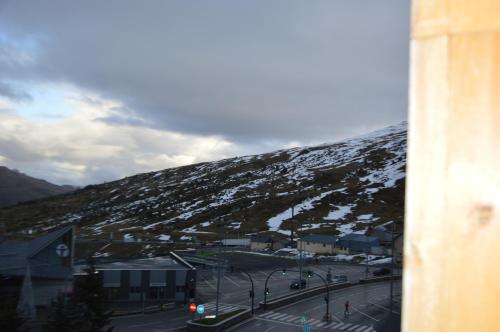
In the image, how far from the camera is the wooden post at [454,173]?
129cm

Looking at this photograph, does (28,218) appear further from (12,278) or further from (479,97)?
(479,97)

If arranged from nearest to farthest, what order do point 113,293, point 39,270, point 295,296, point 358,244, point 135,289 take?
point 39,270 → point 113,293 → point 135,289 → point 295,296 → point 358,244

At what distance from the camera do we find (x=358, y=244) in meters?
87.9

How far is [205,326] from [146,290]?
15841 millimetres

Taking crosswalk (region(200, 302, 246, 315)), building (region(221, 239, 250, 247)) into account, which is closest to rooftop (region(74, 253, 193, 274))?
crosswalk (region(200, 302, 246, 315))

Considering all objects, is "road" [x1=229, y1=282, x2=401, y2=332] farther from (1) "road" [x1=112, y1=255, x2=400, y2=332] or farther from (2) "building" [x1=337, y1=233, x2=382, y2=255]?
(2) "building" [x1=337, y1=233, x2=382, y2=255]

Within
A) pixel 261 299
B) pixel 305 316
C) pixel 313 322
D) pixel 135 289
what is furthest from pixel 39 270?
pixel 313 322

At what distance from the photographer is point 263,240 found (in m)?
98.6

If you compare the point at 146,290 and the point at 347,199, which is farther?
the point at 347,199

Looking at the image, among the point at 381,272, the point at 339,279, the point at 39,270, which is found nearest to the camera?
the point at 39,270

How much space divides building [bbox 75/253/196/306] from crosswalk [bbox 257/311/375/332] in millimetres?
11057

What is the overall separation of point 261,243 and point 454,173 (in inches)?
3877

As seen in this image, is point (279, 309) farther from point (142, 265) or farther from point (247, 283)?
point (142, 265)

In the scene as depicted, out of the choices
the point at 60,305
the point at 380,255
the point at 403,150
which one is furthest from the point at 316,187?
the point at 60,305
